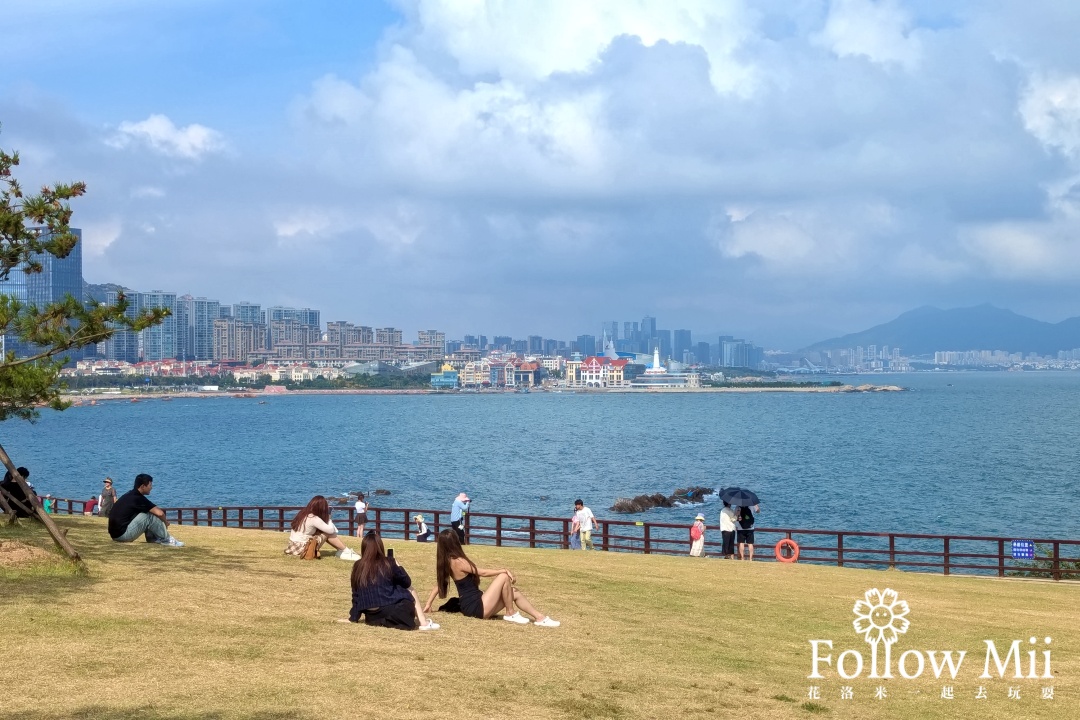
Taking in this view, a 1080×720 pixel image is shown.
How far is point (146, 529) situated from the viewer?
18.4 meters

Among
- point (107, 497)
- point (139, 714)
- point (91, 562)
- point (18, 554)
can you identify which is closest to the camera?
point (139, 714)

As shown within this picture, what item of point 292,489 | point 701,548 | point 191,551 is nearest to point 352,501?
point 292,489

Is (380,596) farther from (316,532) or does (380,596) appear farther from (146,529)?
(146,529)

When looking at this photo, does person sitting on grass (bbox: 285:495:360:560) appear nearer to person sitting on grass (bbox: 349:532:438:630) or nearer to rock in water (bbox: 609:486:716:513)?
person sitting on grass (bbox: 349:532:438:630)

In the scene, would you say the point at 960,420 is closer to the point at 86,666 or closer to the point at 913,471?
the point at 913,471

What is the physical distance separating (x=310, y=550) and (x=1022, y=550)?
15917mm

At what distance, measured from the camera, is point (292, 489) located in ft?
243

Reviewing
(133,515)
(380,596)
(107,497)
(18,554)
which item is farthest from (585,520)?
(18,554)

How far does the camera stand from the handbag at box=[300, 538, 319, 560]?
18.0 meters

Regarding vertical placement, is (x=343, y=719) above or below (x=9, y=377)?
below

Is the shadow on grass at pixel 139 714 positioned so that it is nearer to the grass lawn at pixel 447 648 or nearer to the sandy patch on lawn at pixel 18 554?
the grass lawn at pixel 447 648

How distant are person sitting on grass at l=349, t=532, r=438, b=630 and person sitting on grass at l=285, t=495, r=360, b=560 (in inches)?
208

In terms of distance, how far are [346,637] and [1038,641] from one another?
9.55m

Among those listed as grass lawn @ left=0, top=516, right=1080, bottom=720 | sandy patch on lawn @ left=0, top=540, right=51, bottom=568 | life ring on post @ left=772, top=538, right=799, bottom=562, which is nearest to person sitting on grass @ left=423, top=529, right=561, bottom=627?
grass lawn @ left=0, top=516, right=1080, bottom=720
